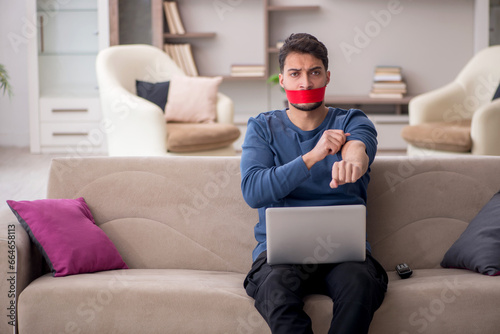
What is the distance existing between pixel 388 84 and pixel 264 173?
4.27 m

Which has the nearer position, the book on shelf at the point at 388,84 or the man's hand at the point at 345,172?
the man's hand at the point at 345,172

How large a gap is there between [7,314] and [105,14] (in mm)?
4352

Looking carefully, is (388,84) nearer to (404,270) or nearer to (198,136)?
(198,136)

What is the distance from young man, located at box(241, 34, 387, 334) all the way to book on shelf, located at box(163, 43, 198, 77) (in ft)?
13.1

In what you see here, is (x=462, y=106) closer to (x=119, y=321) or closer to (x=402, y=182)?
(x=402, y=182)

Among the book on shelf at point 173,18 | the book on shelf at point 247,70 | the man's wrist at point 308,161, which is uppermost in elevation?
the book on shelf at point 173,18

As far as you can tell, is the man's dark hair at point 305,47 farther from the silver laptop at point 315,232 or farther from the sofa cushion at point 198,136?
the sofa cushion at point 198,136

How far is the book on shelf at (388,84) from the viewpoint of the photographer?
582 cm

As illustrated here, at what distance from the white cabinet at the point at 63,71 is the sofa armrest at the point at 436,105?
2.87 metres

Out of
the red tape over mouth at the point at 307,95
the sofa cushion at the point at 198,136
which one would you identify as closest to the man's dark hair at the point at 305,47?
the red tape over mouth at the point at 307,95

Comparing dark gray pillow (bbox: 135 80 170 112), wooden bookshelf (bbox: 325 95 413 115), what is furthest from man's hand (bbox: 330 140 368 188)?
wooden bookshelf (bbox: 325 95 413 115)

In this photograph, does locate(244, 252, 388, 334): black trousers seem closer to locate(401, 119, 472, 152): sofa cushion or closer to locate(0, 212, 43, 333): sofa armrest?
locate(0, 212, 43, 333): sofa armrest

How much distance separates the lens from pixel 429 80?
6047 millimetres

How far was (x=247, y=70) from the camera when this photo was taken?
5.89 meters
